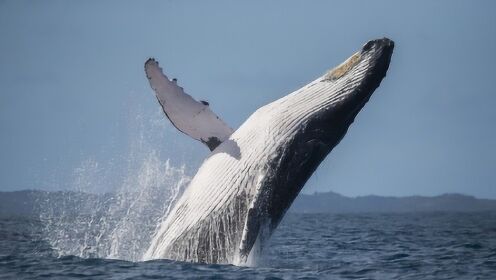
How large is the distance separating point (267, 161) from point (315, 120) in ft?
2.79

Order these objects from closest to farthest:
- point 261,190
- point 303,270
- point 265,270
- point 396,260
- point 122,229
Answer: point 261,190, point 265,270, point 303,270, point 122,229, point 396,260

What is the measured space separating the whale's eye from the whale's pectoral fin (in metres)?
1.66

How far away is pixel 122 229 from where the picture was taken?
43.7 ft

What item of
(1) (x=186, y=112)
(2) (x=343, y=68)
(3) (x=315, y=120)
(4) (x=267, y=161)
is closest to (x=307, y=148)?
(3) (x=315, y=120)

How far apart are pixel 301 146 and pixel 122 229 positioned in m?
4.45

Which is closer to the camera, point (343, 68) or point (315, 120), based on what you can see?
point (315, 120)

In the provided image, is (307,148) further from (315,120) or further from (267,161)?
(267,161)

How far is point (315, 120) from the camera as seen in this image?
33.8 feet

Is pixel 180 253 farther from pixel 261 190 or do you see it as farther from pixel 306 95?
pixel 306 95

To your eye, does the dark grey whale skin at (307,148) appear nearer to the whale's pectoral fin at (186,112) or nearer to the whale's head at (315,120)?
the whale's head at (315,120)

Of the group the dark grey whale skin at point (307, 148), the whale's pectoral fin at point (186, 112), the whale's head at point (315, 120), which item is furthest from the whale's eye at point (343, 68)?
the whale's pectoral fin at point (186, 112)

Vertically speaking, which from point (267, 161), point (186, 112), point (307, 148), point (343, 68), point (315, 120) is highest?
point (343, 68)

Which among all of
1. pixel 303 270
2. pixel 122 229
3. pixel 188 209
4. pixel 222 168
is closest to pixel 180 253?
pixel 188 209

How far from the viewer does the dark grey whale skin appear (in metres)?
10.1
